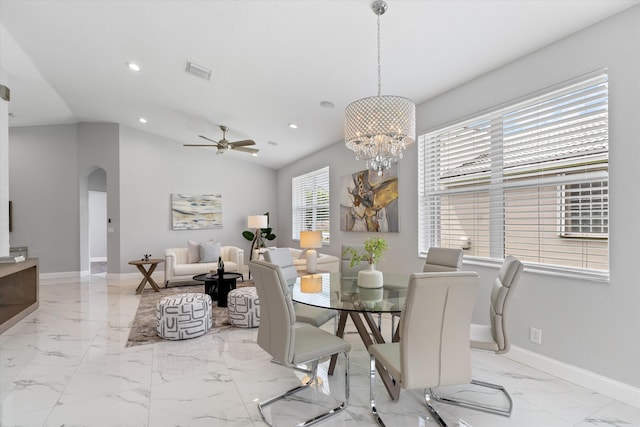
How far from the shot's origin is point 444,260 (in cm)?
309

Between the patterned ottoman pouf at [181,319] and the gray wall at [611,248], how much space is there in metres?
2.92

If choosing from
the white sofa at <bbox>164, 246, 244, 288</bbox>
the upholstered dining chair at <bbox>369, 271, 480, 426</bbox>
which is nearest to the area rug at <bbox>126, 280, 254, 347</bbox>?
the white sofa at <bbox>164, 246, 244, 288</bbox>

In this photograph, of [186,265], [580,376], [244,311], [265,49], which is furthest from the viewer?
[186,265]

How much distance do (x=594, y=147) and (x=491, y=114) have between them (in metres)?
0.96

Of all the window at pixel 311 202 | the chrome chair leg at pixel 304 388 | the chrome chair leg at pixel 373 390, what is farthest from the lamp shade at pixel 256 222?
the chrome chair leg at pixel 373 390

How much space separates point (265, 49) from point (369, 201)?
100 inches

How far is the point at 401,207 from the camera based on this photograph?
4352mm

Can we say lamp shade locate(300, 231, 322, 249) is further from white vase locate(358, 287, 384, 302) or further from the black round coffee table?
white vase locate(358, 287, 384, 302)

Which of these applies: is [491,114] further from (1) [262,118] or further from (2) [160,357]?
(2) [160,357]

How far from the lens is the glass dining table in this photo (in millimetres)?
2158

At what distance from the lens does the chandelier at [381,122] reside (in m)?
2.38

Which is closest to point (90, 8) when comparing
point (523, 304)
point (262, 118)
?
point (262, 118)

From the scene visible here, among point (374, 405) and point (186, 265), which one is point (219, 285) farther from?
point (374, 405)

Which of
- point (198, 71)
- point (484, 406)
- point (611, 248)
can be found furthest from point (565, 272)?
point (198, 71)
